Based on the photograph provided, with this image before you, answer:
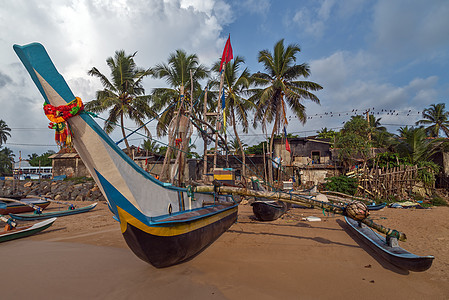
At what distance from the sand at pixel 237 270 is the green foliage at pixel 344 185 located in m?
8.68

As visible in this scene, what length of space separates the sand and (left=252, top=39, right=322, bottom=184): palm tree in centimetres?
1319

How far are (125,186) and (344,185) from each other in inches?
665

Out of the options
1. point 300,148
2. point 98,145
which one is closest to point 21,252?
point 98,145

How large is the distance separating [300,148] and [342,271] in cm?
2461

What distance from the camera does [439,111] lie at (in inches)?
1315

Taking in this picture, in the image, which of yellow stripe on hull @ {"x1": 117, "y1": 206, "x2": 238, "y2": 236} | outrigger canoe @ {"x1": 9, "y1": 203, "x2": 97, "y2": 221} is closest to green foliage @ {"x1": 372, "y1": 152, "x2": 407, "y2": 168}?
yellow stripe on hull @ {"x1": 117, "y1": 206, "x2": 238, "y2": 236}

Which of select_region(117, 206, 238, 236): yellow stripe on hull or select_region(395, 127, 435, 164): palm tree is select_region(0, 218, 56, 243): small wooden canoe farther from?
select_region(395, 127, 435, 164): palm tree

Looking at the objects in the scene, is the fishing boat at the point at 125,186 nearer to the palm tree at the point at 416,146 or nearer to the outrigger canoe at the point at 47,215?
the outrigger canoe at the point at 47,215

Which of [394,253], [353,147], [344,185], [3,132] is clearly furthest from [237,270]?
[3,132]

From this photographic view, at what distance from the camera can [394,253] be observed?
16.6ft

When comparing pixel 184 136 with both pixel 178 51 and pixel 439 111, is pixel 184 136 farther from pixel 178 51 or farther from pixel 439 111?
pixel 439 111

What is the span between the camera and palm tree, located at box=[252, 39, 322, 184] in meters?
20.2

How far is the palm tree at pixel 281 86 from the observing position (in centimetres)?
2025

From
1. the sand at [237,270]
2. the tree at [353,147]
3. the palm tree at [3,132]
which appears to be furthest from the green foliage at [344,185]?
the palm tree at [3,132]
